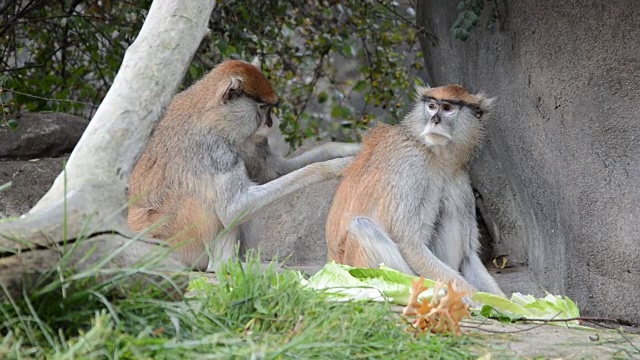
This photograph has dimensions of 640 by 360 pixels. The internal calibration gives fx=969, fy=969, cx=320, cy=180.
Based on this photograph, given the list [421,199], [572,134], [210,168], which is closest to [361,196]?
Result: [421,199]

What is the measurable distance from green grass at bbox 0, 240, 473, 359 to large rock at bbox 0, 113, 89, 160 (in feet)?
14.3

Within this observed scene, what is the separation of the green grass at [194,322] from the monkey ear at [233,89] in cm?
259

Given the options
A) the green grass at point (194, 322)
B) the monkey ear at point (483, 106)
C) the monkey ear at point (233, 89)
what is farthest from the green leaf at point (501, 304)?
the monkey ear at point (233, 89)

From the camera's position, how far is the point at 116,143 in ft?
12.4

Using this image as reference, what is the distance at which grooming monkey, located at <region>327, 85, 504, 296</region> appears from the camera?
5633 mm

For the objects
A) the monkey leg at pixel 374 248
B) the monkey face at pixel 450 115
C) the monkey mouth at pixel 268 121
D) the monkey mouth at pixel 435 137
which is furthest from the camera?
the monkey mouth at pixel 268 121

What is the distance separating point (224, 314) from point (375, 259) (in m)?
2.13

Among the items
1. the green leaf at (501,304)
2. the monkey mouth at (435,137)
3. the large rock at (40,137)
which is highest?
the monkey mouth at (435,137)

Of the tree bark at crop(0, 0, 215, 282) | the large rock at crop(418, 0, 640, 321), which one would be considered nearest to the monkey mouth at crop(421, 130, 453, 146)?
the large rock at crop(418, 0, 640, 321)

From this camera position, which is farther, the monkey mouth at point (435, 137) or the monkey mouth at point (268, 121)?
the monkey mouth at point (268, 121)

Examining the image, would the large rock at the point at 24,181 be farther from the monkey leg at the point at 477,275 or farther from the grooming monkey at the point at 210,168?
the monkey leg at the point at 477,275

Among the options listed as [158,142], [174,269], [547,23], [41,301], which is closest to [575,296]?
[547,23]

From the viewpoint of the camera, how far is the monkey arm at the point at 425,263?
18.3 ft

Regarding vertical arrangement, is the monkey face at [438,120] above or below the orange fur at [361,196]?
above
